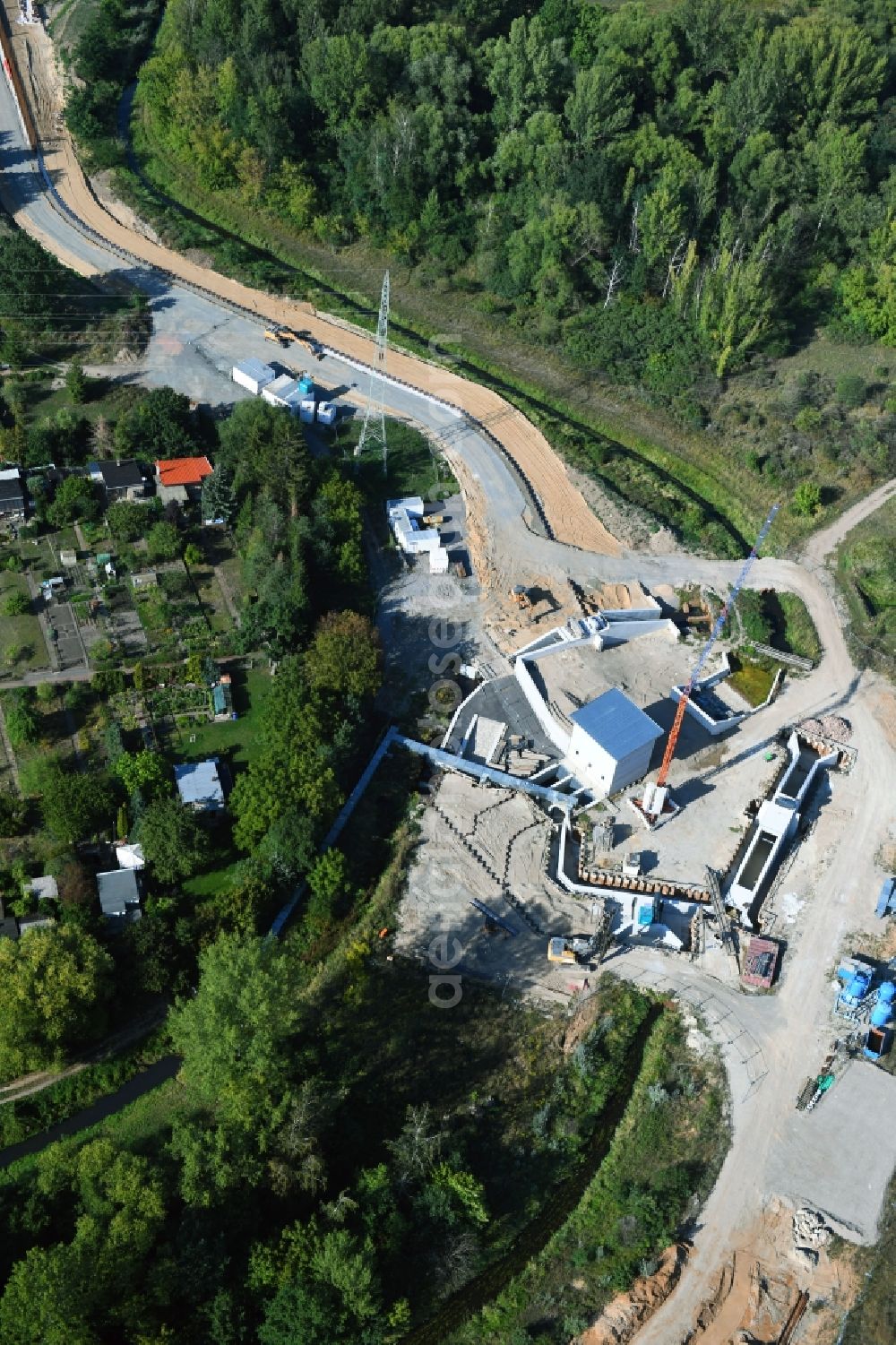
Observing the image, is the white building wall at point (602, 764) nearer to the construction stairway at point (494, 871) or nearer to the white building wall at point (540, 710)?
the white building wall at point (540, 710)

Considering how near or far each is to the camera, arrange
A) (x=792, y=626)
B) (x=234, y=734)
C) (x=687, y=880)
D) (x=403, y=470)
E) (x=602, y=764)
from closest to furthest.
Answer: (x=687, y=880)
(x=602, y=764)
(x=234, y=734)
(x=792, y=626)
(x=403, y=470)

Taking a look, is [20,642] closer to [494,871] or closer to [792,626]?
[494,871]

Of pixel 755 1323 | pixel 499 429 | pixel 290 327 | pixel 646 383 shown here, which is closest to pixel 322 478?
pixel 499 429

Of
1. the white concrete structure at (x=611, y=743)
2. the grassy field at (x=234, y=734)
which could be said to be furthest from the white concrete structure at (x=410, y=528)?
the white concrete structure at (x=611, y=743)

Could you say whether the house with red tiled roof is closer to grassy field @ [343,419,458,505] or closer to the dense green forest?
grassy field @ [343,419,458,505]

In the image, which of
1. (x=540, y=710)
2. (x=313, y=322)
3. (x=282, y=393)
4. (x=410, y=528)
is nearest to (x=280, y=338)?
(x=313, y=322)

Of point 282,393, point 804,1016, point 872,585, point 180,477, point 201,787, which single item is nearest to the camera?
point 804,1016
